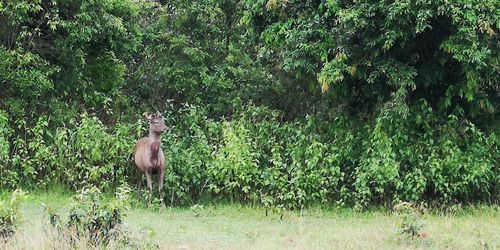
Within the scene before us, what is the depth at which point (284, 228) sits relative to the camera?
962 centimetres

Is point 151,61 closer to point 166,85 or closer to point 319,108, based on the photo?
point 166,85

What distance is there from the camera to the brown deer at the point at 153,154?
36.8 feet

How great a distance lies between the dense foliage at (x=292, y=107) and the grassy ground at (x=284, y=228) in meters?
0.49

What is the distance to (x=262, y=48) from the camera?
14.1m

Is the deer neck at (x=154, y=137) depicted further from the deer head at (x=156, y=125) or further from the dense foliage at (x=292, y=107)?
the dense foliage at (x=292, y=107)

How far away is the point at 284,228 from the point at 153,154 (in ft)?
9.02

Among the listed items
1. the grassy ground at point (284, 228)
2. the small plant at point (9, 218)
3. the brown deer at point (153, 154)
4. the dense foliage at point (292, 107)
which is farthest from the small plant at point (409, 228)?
the small plant at point (9, 218)

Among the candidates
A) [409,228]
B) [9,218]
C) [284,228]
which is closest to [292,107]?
[284,228]

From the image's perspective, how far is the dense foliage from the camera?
10.7 m

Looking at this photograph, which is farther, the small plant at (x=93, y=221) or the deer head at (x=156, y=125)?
the deer head at (x=156, y=125)

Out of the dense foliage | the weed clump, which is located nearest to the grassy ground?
the weed clump

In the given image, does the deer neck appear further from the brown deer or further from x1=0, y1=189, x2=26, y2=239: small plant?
x1=0, y1=189, x2=26, y2=239: small plant

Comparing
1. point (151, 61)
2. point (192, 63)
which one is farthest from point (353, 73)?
point (151, 61)

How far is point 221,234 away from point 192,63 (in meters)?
6.61
